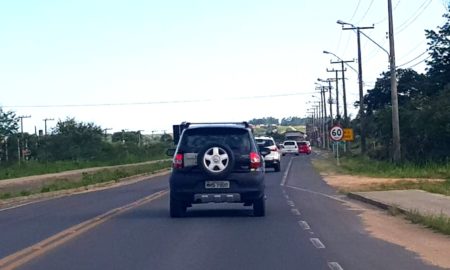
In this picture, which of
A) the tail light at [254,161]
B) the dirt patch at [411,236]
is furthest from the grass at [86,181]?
the dirt patch at [411,236]

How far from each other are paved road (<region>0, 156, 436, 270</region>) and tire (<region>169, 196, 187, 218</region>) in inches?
10.6

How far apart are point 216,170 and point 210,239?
409 cm

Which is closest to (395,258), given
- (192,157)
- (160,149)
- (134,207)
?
(192,157)

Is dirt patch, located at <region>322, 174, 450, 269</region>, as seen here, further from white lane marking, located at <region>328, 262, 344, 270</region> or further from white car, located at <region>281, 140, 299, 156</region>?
white car, located at <region>281, 140, 299, 156</region>

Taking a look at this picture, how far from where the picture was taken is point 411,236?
17547mm

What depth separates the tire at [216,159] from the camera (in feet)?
68.6

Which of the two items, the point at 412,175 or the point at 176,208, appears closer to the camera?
the point at 176,208

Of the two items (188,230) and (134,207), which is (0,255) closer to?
(188,230)

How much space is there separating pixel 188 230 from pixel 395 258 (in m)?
5.82

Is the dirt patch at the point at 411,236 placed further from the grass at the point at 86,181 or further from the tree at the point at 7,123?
the tree at the point at 7,123

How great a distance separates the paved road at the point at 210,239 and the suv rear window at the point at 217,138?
5.41 ft

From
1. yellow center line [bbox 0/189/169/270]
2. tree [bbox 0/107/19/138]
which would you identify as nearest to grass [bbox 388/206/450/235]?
yellow center line [bbox 0/189/169/270]

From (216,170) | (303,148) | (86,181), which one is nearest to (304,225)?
(216,170)

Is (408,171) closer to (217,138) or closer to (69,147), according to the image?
(217,138)
